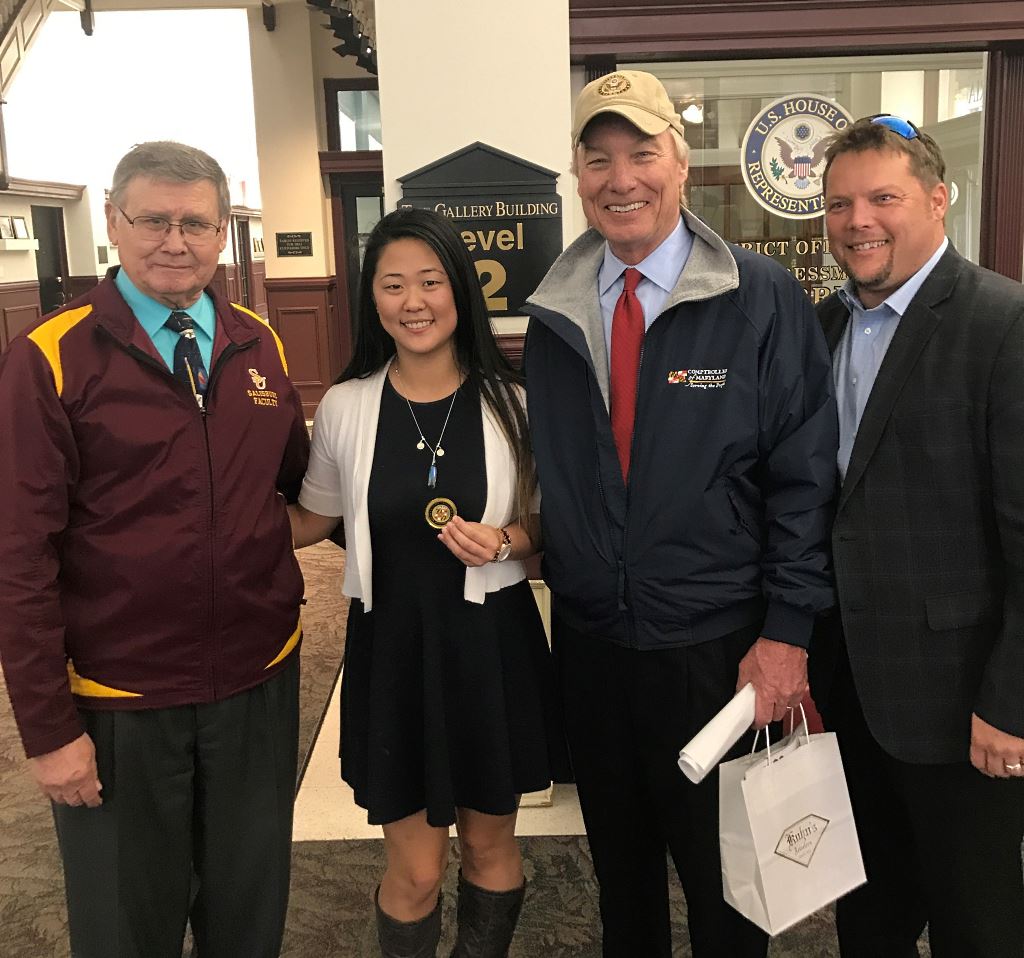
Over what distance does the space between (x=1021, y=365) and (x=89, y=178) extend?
12.9 meters

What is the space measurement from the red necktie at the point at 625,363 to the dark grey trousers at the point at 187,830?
766 millimetres

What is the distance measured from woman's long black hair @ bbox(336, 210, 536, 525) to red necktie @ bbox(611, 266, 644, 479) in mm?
215

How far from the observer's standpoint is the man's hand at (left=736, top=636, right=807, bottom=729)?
1645mm

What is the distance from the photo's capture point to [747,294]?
1652 mm

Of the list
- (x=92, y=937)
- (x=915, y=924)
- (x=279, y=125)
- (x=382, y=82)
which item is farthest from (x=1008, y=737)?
(x=279, y=125)

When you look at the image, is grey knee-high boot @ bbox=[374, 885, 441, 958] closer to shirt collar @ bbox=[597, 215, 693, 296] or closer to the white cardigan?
the white cardigan

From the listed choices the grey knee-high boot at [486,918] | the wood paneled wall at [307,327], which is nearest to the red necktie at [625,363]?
the grey knee-high boot at [486,918]

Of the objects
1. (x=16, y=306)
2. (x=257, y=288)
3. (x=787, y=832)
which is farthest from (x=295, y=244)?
(x=257, y=288)

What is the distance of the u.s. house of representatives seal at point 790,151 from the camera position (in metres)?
3.22

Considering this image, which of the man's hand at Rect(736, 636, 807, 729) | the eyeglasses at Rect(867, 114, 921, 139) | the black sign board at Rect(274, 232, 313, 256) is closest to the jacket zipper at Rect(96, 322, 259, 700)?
the man's hand at Rect(736, 636, 807, 729)

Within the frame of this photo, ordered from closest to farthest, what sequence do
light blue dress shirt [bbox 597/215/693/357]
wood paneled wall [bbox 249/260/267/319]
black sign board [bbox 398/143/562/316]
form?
light blue dress shirt [bbox 597/215/693/357], black sign board [bbox 398/143/562/316], wood paneled wall [bbox 249/260/267/319]

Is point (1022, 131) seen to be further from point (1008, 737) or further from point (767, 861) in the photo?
point (767, 861)

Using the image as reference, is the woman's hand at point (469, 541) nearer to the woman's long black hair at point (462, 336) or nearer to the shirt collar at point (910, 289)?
the woman's long black hair at point (462, 336)

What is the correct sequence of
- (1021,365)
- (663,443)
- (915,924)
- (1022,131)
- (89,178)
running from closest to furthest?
(1021,365) < (663,443) < (915,924) < (1022,131) < (89,178)
